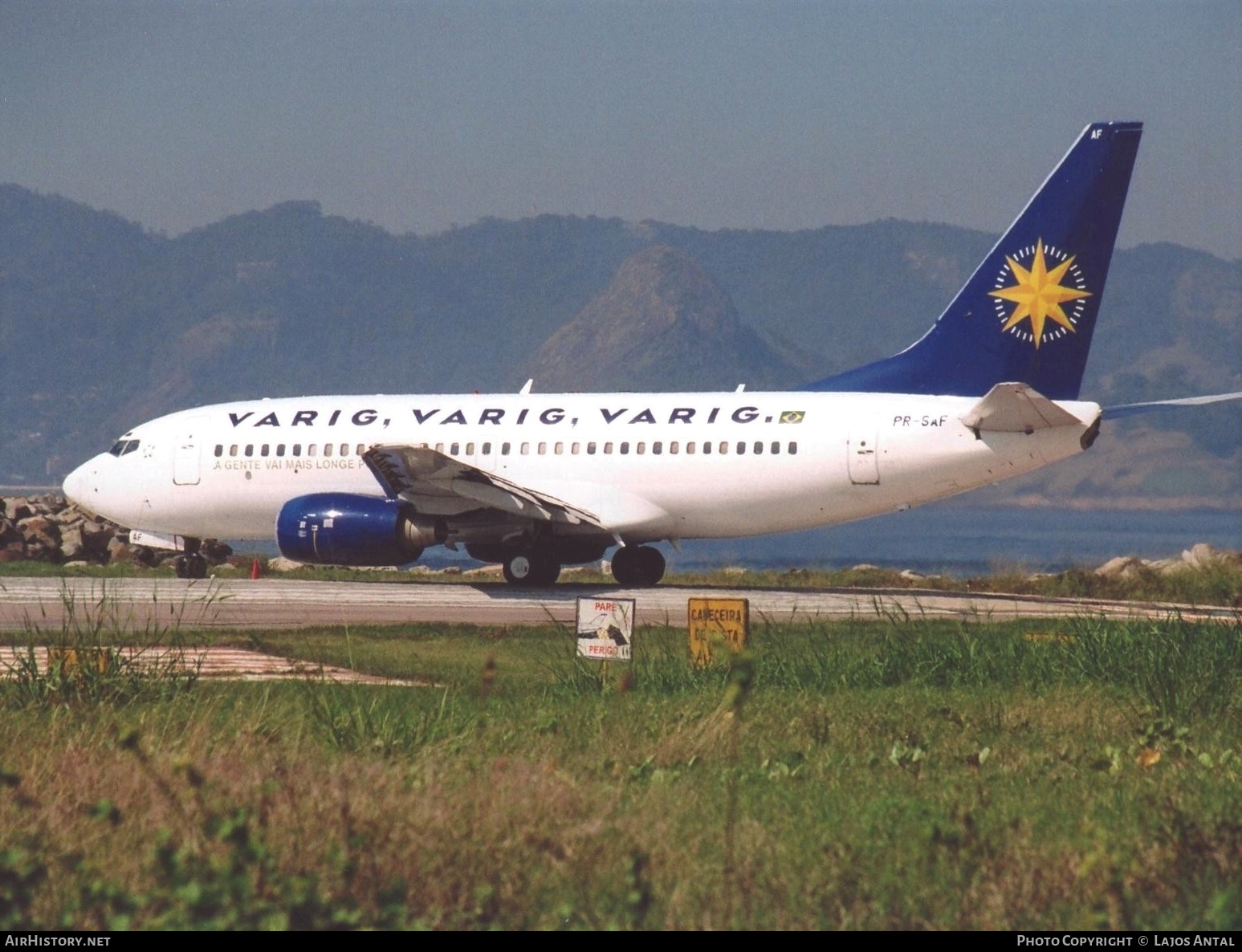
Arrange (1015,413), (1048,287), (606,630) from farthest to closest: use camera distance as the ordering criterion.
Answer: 1. (1048,287)
2. (1015,413)
3. (606,630)

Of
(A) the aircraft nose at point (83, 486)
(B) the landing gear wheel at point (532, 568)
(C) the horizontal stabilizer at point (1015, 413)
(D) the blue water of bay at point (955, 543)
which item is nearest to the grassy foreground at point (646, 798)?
(C) the horizontal stabilizer at point (1015, 413)

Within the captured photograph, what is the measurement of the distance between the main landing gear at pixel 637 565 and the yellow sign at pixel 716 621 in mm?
17480

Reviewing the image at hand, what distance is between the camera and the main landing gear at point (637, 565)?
109 feet

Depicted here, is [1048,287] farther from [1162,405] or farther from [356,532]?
[356,532]

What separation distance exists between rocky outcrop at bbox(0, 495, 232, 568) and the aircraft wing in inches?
551

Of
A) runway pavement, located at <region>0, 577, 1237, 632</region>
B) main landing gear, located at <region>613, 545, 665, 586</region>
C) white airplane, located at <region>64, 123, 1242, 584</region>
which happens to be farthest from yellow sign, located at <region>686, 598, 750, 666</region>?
main landing gear, located at <region>613, 545, 665, 586</region>

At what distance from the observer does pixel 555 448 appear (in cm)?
3197

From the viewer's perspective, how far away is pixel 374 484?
32812 millimetres

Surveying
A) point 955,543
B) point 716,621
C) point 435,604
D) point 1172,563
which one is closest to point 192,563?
point 435,604

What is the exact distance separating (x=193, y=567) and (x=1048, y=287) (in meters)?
17.4

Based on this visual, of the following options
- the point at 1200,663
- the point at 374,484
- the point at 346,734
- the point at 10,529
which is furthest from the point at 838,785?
the point at 10,529

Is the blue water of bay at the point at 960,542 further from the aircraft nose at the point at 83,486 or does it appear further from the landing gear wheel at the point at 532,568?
the aircraft nose at the point at 83,486

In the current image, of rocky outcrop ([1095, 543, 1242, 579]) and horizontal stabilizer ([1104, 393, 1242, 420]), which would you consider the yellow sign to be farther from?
rocky outcrop ([1095, 543, 1242, 579])

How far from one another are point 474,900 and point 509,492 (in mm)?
22363
